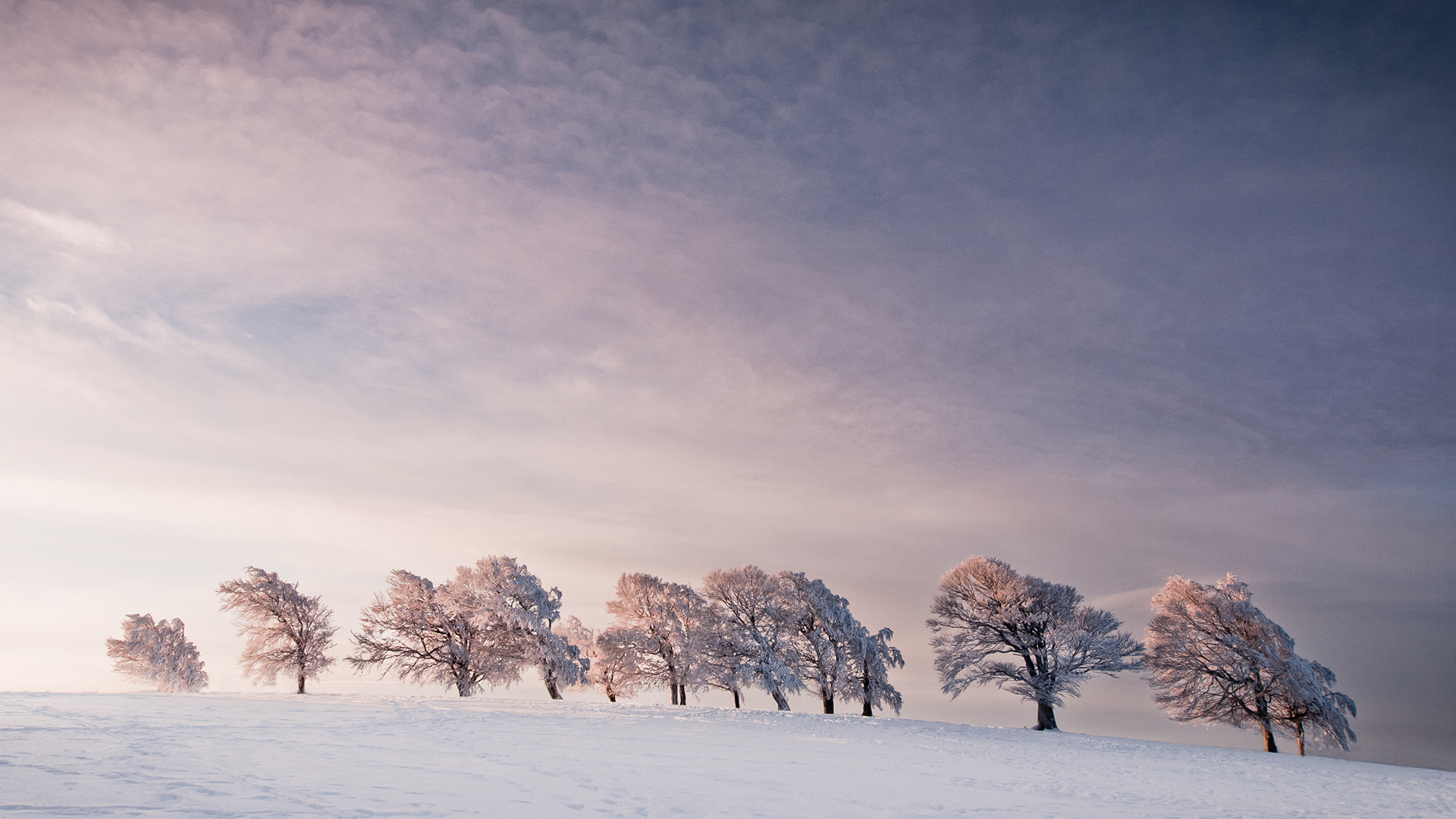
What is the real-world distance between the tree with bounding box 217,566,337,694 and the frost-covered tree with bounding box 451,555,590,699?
32.1 ft

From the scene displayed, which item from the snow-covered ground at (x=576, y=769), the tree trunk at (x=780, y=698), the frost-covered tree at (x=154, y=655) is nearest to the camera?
the snow-covered ground at (x=576, y=769)

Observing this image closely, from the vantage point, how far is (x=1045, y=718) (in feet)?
146

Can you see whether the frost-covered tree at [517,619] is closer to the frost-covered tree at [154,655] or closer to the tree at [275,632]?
the tree at [275,632]

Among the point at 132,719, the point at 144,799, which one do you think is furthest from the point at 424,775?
the point at 132,719

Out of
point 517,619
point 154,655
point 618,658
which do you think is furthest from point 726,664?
point 154,655

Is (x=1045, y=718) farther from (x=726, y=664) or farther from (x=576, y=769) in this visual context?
(x=576, y=769)

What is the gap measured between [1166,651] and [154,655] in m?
78.6

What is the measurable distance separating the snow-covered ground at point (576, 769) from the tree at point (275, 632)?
14.7 meters

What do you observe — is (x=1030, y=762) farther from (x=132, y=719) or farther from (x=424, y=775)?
(x=132, y=719)

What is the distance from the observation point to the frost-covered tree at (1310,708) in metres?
39.1

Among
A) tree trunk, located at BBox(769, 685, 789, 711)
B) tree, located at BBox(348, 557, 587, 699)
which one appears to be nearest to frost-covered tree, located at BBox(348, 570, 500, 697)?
tree, located at BBox(348, 557, 587, 699)

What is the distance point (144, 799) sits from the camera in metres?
11.2

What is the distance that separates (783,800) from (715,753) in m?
7.47

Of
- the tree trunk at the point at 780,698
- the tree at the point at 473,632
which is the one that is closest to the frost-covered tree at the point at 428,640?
the tree at the point at 473,632
